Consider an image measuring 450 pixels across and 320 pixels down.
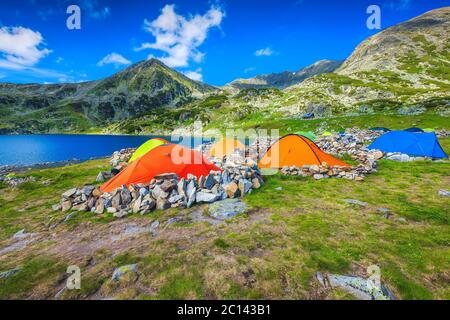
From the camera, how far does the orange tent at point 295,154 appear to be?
690 inches

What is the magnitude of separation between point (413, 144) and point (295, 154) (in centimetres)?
1475

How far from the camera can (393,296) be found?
17.4 feet

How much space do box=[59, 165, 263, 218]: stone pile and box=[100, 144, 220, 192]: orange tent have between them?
87cm

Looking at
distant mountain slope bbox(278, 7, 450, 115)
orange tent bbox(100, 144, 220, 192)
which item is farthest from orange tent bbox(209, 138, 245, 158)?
distant mountain slope bbox(278, 7, 450, 115)

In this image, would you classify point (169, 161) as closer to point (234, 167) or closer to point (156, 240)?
point (234, 167)

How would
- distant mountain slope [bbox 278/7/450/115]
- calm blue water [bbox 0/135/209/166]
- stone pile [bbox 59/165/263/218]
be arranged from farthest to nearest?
distant mountain slope [bbox 278/7/450/115] → calm blue water [bbox 0/135/209/166] → stone pile [bbox 59/165/263/218]

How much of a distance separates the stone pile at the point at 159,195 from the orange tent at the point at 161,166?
87cm

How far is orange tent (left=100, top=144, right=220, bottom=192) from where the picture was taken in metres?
12.9

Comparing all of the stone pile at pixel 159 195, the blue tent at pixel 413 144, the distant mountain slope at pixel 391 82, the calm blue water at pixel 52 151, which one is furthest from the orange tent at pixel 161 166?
the distant mountain slope at pixel 391 82

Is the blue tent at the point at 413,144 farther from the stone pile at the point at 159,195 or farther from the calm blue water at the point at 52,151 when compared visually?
the calm blue water at the point at 52,151

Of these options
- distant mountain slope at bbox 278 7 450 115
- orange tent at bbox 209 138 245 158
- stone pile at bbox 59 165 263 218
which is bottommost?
stone pile at bbox 59 165 263 218

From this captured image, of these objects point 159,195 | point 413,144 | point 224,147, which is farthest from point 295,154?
point 413,144

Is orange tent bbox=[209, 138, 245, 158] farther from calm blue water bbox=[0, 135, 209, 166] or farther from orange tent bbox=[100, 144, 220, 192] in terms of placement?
calm blue water bbox=[0, 135, 209, 166]
